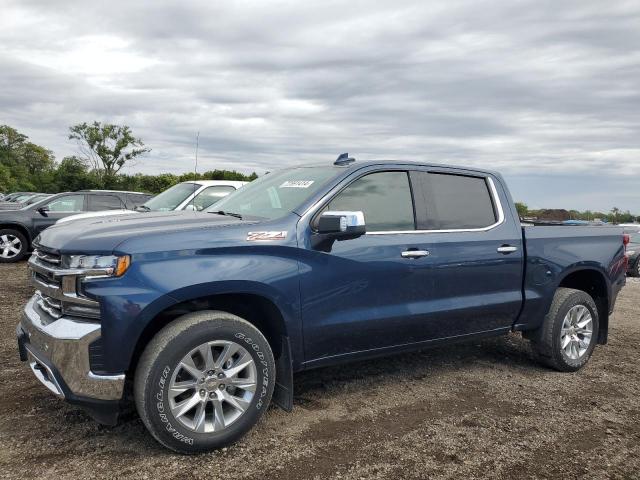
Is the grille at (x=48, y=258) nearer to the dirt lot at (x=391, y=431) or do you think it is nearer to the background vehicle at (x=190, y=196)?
the dirt lot at (x=391, y=431)

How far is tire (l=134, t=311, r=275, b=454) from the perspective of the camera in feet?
10.3

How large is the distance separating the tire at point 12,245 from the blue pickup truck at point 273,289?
8817 millimetres

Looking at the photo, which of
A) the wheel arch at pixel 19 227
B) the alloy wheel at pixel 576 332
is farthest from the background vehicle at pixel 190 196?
the alloy wheel at pixel 576 332

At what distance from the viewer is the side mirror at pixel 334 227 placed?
3.53 metres

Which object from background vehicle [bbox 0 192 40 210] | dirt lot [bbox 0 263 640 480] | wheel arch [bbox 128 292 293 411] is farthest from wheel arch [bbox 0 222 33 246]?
wheel arch [bbox 128 292 293 411]

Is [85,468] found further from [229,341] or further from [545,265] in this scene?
[545,265]

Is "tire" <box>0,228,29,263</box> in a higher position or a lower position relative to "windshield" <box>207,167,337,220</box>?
lower

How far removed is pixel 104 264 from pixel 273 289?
39.8 inches

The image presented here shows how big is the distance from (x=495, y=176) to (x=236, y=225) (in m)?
2.71

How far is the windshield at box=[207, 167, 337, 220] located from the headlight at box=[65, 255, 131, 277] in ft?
3.46

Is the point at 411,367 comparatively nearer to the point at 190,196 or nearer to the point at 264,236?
the point at 264,236

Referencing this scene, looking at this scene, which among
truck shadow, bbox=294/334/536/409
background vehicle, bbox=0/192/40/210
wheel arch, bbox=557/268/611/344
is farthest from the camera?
background vehicle, bbox=0/192/40/210

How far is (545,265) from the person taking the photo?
16.3ft

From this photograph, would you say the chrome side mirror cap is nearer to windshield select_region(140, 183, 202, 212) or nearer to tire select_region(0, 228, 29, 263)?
windshield select_region(140, 183, 202, 212)
